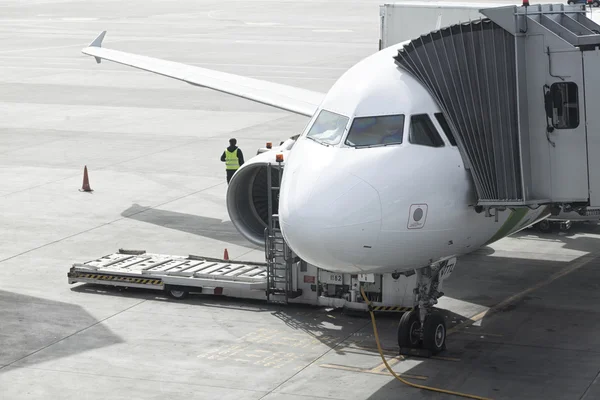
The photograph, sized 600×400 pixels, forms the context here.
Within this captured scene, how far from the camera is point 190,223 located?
28188 mm

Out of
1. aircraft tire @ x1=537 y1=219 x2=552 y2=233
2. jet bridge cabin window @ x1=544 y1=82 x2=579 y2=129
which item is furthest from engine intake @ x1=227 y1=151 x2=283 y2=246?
jet bridge cabin window @ x1=544 y1=82 x2=579 y2=129

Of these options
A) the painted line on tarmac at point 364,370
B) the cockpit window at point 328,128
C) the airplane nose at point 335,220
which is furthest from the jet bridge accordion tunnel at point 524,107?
the painted line on tarmac at point 364,370

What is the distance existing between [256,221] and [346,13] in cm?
8321

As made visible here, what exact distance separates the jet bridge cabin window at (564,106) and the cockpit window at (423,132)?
1756mm

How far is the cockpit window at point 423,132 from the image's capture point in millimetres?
16828

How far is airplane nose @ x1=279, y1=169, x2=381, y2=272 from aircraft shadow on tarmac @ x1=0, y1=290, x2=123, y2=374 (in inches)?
194

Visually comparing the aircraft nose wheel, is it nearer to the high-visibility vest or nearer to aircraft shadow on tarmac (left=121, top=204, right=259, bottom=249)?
aircraft shadow on tarmac (left=121, top=204, right=259, bottom=249)

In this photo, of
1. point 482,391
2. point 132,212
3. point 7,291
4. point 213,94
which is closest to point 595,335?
point 482,391

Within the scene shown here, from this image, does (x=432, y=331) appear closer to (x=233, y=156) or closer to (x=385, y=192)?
(x=385, y=192)

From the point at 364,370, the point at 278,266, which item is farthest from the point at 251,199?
the point at 364,370

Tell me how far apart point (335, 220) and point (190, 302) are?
6.77m

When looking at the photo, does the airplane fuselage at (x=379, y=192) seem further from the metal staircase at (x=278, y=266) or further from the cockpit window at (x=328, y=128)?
the metal staircase at (x=278, y=266)

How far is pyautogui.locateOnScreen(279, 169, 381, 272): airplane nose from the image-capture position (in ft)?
51.7

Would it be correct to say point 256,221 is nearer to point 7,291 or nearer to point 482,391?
point 7,291
